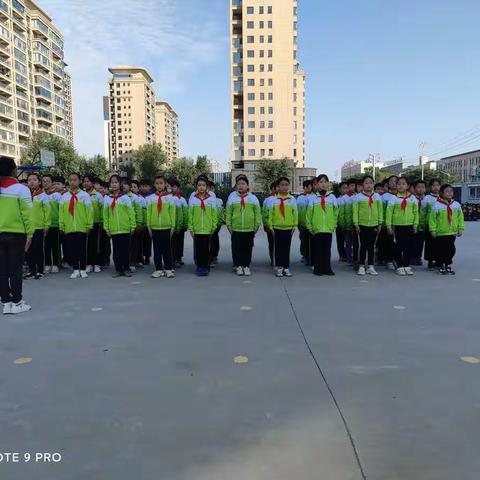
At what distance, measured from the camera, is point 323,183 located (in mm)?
7250

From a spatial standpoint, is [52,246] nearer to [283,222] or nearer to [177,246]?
[177,246]

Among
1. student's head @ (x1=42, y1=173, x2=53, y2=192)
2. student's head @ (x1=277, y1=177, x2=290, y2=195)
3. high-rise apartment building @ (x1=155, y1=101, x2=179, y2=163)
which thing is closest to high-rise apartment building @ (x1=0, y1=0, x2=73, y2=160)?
high-rise apartment building @ (x1=155, y1=101, x2=179, y2=163)

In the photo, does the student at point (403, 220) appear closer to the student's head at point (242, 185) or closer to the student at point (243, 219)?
the student at point (243, 219)

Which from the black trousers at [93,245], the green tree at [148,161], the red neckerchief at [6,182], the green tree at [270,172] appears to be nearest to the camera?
the red neckerchief at [6,182]

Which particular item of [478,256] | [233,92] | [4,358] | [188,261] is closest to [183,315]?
[4,358]

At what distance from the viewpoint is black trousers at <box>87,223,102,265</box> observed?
7784 millimetres

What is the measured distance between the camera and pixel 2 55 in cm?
6594

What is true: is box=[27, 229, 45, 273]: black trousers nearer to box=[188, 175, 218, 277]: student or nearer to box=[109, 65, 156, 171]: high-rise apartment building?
box=[188, 175, 218, 277]: student

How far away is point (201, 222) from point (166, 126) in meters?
140

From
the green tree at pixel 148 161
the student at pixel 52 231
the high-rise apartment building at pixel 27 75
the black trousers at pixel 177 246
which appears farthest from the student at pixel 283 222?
the high-rise apartment building at pixel 27 75

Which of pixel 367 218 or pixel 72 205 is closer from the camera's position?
pixel 72 205

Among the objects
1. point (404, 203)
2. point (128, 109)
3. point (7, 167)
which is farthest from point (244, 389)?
point (128, 109)

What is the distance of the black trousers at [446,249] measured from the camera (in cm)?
734

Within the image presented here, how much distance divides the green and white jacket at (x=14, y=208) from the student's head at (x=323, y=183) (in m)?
4.22
